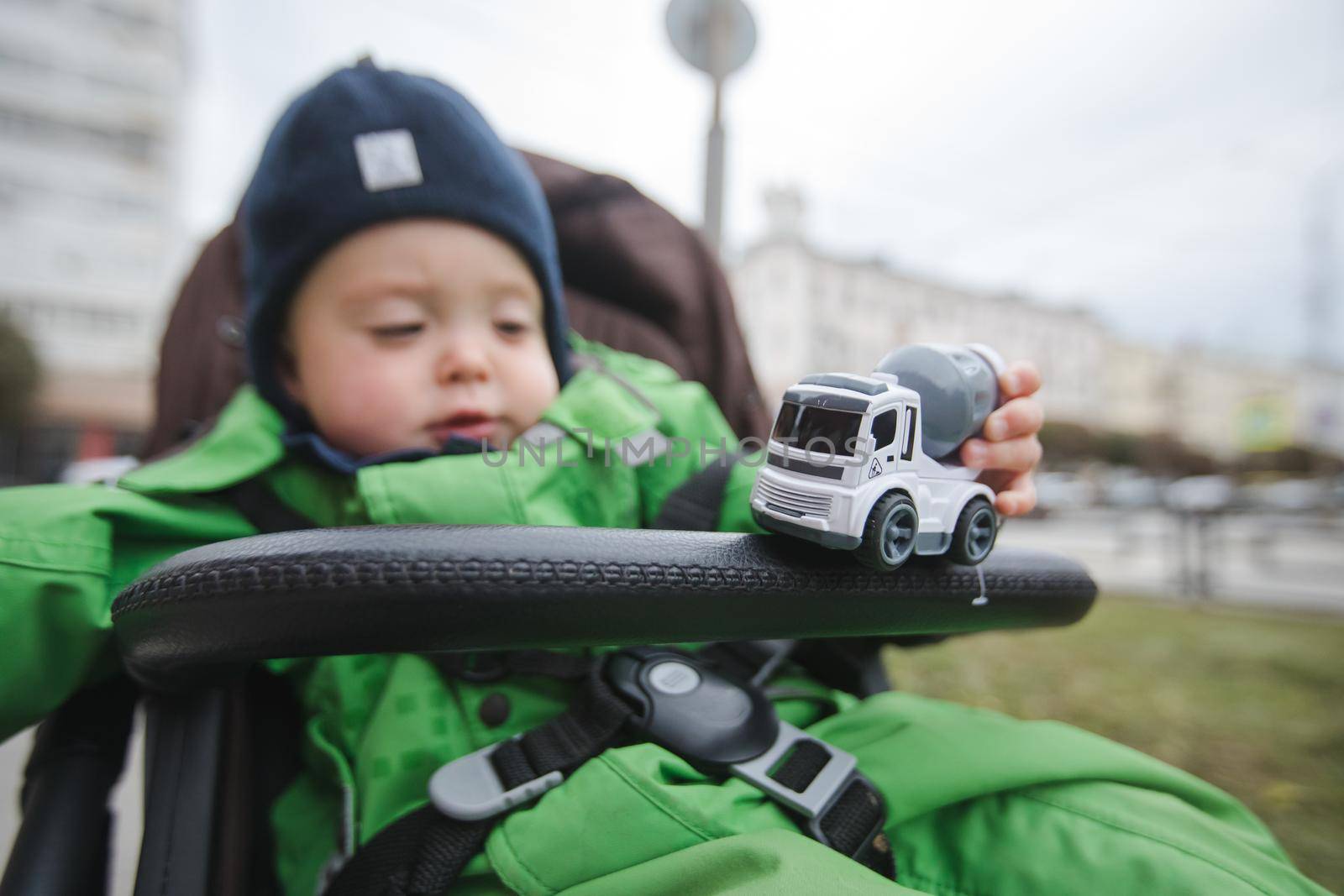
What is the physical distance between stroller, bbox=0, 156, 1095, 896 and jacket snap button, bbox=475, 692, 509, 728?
21 cm

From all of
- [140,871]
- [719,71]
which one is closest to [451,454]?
[140,871]

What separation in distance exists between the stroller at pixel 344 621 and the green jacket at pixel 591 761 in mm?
61

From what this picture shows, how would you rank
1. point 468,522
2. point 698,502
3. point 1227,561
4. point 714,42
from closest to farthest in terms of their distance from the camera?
point 468,522 → point 698,502 → point 714,42 → point 1227,561

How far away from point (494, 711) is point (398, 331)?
1.47ft

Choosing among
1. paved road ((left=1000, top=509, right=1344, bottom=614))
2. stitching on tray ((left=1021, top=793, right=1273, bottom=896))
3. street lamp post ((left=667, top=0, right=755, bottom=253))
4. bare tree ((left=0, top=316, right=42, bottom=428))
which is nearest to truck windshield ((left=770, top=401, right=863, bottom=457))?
stitching on tray ((left=1021, top=793, right=1273, bottom=896))

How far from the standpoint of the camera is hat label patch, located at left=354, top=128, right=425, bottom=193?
86cm

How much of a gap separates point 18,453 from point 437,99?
58.5ft

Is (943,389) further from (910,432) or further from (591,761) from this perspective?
(591,761)

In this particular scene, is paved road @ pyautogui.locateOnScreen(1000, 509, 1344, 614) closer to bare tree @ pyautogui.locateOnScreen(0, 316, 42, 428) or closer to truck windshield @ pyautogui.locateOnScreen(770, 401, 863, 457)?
truck windshield @ pyautogui.locateOnScreen(770, 401, 863, 457)

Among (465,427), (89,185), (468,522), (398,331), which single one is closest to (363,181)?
(398,331)

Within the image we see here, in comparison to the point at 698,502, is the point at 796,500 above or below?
above

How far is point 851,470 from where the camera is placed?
A: 1.42 ft

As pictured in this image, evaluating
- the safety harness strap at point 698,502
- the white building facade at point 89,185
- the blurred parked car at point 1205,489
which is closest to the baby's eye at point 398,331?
the safety harness strap at point 698,502

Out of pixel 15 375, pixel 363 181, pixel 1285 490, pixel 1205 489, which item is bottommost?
pixel 1285 490
